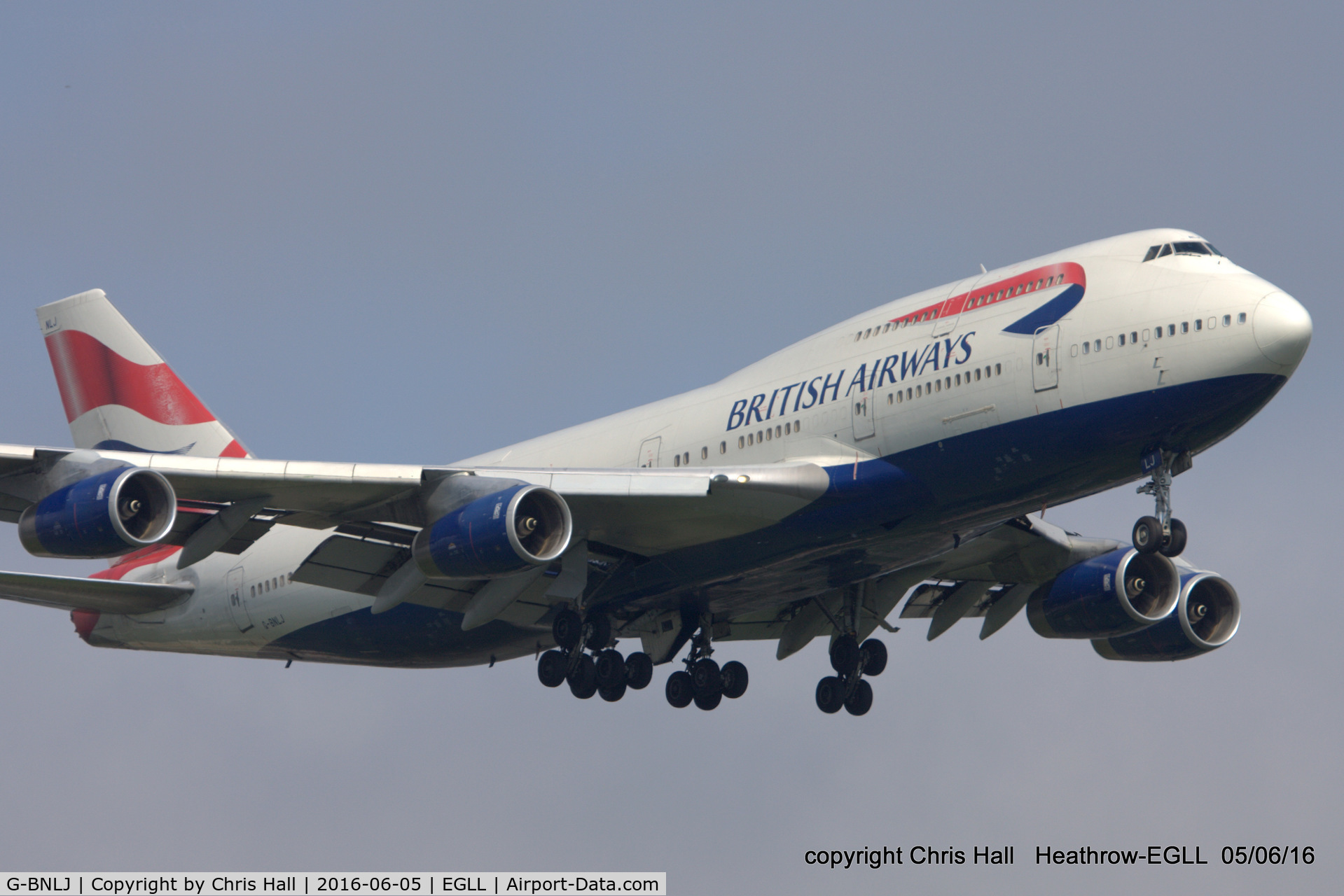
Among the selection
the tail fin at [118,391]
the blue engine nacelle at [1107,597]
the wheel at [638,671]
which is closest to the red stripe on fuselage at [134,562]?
the tail fin at [118,391]

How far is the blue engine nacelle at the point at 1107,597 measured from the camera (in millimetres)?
35156

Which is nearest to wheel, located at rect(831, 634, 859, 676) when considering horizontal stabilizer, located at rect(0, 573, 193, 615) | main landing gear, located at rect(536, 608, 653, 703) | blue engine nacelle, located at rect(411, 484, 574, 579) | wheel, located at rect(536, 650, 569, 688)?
main landing gear, located at rect(536, 608, 653, 703)

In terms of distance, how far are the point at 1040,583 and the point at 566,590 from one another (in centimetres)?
1311

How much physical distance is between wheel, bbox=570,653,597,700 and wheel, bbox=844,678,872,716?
6518 millimetres

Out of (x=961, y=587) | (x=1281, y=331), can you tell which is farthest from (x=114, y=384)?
(x=1281, y=331)

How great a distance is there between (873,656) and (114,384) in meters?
20.5

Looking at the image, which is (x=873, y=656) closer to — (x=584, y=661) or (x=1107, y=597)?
(x=1107, y=597)

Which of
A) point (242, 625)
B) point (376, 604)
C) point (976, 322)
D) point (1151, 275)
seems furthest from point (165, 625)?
point (1151, 275)

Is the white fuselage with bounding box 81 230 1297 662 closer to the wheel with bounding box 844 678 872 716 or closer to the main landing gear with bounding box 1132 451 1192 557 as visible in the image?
the main landing gear with bounding box 1132 451 1192 557

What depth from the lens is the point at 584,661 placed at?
34.4 meters

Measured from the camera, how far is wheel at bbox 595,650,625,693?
35.0 m

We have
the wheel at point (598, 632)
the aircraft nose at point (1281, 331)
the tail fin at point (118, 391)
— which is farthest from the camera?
the tail fin at point (118, 391)

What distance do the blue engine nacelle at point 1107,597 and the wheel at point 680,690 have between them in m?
8.42

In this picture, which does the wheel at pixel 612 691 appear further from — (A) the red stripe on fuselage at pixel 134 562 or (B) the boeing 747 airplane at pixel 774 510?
(A) the red stripe on fuselage at pixel 134 562
